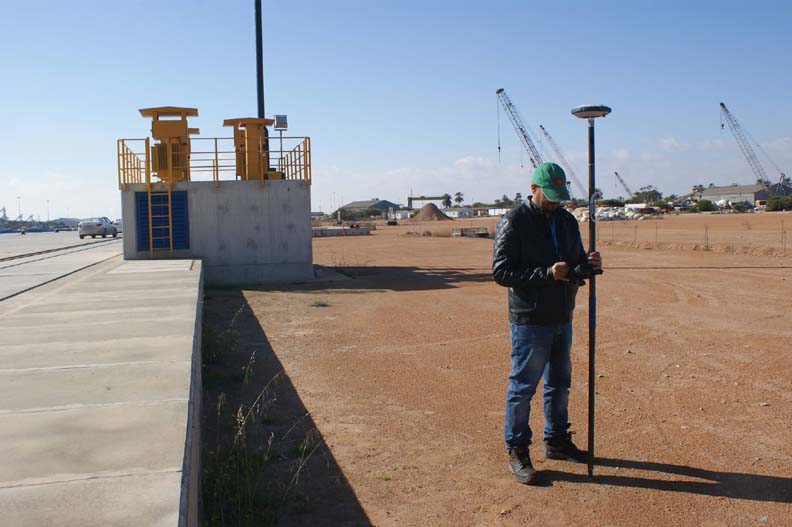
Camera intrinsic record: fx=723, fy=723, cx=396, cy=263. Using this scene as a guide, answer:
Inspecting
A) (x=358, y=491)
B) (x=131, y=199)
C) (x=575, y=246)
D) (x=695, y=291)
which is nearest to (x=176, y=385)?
(x=358, y=491)

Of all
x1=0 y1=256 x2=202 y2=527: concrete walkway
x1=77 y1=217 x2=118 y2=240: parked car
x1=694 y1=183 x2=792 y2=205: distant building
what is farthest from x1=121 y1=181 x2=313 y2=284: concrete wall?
x1=694 y1=183 x2=792 y2=205: distant building

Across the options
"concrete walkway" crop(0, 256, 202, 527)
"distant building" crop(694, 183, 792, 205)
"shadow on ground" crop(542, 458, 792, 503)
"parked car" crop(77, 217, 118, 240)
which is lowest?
"shadow on ground" crop(542, 458, 792, 503)

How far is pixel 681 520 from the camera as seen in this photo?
4.56 metres

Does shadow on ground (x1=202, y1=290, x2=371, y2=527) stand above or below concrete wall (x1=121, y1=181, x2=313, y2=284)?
below

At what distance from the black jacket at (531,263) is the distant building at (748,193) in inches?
5341

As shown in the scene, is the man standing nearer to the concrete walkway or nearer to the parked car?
the concrete walkway

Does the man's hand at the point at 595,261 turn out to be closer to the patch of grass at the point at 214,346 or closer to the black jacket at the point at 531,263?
the black jacket at the point at 531,263

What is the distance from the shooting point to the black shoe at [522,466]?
5.17 metres

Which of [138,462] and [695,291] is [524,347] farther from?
[695,291]

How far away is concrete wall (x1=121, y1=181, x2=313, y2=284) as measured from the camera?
21.2 meters

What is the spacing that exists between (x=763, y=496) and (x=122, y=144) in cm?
1983

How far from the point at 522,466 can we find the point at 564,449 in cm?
54

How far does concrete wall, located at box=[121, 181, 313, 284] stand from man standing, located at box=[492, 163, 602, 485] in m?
16.9

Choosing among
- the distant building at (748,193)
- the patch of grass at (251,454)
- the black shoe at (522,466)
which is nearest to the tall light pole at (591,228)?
the black shoe at (522,466)
